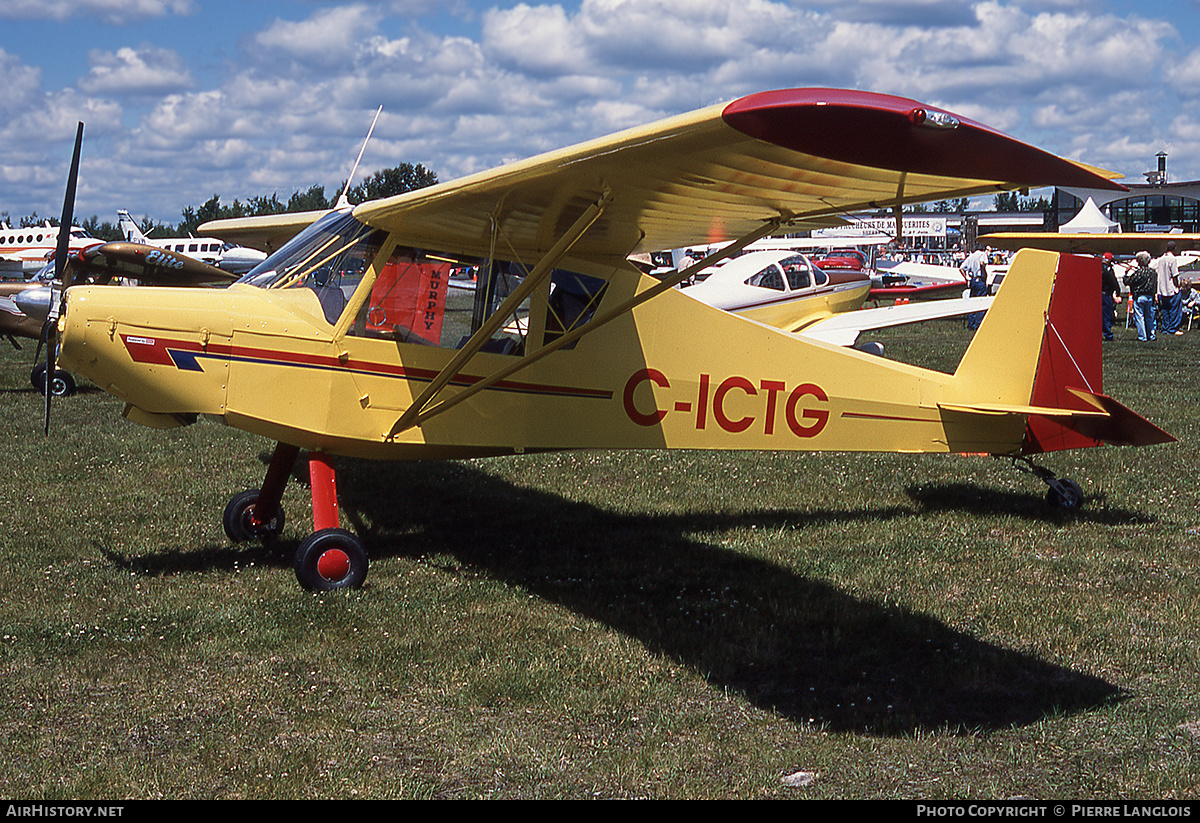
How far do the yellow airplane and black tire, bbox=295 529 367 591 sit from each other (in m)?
0.01

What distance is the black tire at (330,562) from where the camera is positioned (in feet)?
20.0

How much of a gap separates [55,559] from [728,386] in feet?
15.4

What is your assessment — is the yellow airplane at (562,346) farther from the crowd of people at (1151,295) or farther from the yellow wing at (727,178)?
the crowd of people at (1151,295)

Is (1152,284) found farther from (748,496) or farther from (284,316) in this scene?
(284,316)

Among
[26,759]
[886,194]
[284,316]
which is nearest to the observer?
[26,759]

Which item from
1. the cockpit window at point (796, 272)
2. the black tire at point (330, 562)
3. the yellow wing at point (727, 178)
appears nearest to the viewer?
the yellow wing at point (727, 178)

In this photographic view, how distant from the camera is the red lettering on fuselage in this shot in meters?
6.91

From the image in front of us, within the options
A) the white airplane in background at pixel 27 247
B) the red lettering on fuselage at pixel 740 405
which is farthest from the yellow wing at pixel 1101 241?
the white airplane in background at pixel 27 247

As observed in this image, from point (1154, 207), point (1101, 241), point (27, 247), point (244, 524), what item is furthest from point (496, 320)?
point (1154, 207)

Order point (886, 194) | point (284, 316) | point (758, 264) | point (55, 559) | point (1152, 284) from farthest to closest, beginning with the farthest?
point (1152, 284) → point (758, 264) → point (55, 559) → point (284, 316) → point (886, 194)

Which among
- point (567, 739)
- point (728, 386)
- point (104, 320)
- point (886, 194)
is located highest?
point (886, 194)

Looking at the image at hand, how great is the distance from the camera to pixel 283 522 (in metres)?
7.48

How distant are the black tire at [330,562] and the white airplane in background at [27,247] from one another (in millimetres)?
31641
